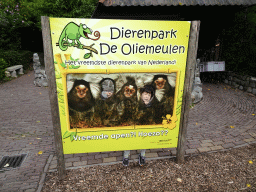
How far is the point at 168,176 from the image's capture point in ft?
10.5

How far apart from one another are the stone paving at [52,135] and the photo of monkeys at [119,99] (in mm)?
1091

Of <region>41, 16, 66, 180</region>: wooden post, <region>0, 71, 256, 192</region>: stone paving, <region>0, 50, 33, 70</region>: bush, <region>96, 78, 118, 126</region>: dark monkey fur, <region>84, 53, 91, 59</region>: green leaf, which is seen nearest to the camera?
<region>41, 16, 66, 180</region>: wooden post

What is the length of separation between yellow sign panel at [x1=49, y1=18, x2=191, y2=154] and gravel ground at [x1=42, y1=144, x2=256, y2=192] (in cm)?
51

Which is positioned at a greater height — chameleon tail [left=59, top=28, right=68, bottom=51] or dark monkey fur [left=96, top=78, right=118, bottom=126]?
chameleon tail [left=59, top=28, right=68, bottom=51]

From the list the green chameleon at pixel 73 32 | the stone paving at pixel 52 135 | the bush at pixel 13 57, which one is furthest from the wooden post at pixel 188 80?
the bush at pixel 13 57

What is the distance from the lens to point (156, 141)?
319 cm

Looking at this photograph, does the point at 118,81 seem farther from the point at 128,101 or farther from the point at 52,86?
the point at 52,86

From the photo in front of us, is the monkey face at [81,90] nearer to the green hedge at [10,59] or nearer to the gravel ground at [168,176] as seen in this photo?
the gravel ground at [168,176]

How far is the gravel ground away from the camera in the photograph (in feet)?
9.73

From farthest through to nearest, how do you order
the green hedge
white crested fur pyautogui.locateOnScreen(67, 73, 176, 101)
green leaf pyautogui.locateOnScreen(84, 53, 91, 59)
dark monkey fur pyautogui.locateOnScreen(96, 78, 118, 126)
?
1. the green hedge
2. dark monkey fur pyautogui.locateOnScreen(96, 78, 118, 126)
3. white crested fur pyautogui.locateOnScreen(67, 73, 176, 101)
4. green leaf pyautogui.locateOnScreen(84, 53, 91, 59)

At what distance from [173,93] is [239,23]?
8228 millimetres

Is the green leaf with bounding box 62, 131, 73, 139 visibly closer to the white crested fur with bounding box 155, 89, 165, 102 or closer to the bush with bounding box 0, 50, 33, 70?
the white crested fur with bounding box 155, 89, 165, 102

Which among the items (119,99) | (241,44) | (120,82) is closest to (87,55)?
(120,82)

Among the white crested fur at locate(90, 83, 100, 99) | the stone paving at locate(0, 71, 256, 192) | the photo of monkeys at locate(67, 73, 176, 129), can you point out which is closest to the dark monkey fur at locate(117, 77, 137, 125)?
the photo of monkeys at locate(67, 73, 176, 129)
